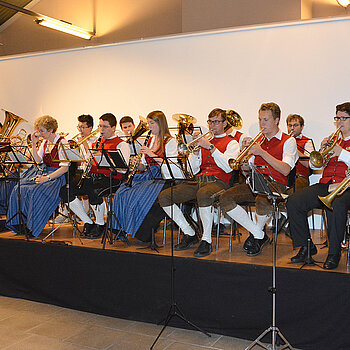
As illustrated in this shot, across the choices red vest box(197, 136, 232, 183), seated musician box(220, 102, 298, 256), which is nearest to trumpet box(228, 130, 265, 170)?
seated musician box(220, 102, 298, 256)

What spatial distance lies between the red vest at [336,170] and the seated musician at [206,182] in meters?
0.79

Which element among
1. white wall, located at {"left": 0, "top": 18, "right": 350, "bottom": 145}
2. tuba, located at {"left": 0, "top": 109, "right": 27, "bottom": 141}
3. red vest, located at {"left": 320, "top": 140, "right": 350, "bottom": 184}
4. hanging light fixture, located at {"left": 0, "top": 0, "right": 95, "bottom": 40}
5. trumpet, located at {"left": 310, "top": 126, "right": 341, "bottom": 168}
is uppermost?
hanging light fixture, located at {"left": 0, "top": 0, "right": 95, "bottom": 40}

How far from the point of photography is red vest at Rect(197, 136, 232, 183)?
4.30m

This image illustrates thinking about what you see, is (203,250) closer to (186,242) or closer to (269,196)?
(186,242)

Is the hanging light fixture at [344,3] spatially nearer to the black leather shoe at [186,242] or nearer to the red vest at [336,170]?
the red vest at [336,170]

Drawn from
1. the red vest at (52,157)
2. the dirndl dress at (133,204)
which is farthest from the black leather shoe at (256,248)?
the red vest at (52,157)

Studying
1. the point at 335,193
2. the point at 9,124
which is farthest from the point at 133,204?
the point at 9,124

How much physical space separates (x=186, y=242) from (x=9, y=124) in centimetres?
332

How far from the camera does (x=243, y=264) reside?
3496mm

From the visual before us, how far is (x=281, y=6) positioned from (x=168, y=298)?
4.60 meters

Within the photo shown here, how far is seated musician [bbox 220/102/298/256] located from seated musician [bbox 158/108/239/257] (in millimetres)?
189

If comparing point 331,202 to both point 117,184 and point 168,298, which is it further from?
point 117,184

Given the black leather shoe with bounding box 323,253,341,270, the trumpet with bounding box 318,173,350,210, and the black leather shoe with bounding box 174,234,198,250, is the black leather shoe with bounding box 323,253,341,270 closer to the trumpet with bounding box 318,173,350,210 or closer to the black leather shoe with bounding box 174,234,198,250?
the trumpet with bounding box 318,173,350,210

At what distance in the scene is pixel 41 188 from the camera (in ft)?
16.2
